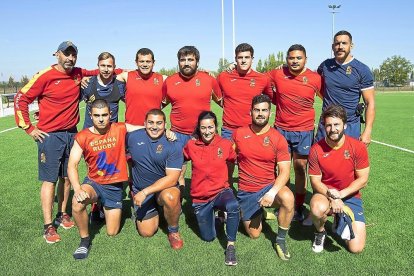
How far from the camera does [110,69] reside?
5.29 metres

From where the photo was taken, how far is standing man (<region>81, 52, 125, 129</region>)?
17.2 feet

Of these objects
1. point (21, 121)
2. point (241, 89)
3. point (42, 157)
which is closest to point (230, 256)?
point (241, 89)

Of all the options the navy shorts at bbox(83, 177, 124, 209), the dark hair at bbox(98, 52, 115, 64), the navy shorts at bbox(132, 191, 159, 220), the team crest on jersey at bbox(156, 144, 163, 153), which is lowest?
the navy shorts at bbox(132, 191, 159, 220)

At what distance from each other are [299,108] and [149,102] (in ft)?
7.00

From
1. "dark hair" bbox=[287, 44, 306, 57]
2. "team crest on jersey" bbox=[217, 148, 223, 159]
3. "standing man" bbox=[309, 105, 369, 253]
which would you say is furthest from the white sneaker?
"dark hair" bbox=[287, 44, 306, 57]

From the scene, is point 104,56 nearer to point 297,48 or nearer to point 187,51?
point 187,51

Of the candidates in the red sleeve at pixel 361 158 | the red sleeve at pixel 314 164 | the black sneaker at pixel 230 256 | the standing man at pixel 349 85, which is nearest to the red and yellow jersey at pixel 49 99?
the black sneaker at pixel 230 256

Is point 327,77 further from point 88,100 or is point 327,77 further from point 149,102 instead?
point 88,100

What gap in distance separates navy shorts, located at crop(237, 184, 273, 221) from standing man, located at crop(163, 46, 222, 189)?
45.8 inches

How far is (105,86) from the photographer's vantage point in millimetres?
5387

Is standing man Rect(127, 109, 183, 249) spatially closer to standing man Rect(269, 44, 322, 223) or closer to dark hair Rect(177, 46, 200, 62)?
dark hair Rect(177, 46, 200, 62)

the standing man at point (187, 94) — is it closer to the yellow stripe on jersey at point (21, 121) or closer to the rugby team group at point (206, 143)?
the rugby team group at point (206, 143)

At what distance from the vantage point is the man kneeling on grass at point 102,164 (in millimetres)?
4426

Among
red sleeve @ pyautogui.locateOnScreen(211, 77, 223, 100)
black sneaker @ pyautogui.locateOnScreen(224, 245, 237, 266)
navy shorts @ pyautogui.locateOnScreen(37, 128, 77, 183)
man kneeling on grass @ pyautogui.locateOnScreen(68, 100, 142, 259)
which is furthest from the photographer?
red sleeve @ pyautogui.locateOnScreen(211, 77, 223, 100)
